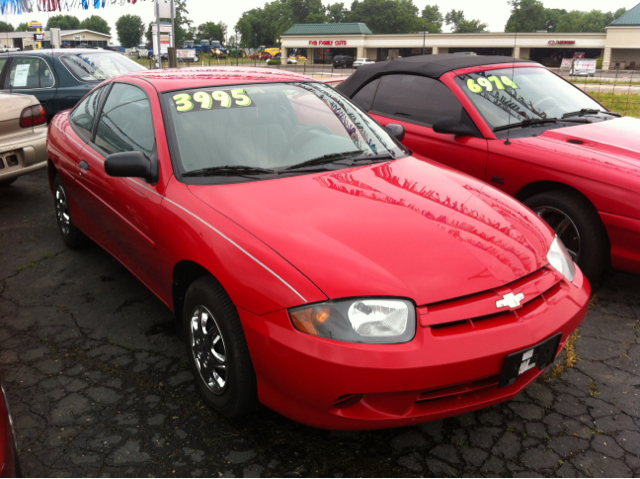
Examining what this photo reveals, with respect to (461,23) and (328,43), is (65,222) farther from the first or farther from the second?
(461,23)

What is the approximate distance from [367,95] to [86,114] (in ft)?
8.44

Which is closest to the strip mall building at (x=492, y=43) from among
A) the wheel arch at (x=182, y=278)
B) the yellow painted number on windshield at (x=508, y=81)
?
the yellow painted number on windshield at (x=508, y=81)

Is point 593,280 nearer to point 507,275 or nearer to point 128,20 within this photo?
point 507,275

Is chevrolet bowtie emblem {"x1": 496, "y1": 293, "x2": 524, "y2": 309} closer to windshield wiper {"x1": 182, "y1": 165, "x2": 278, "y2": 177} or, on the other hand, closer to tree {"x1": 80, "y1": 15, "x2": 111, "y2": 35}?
windshield wiper {"x1": 182, "y1": 165, "x2": 278, "y2": 177}

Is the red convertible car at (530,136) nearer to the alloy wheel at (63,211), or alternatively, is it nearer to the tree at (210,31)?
the alloy wheel at (63,211)

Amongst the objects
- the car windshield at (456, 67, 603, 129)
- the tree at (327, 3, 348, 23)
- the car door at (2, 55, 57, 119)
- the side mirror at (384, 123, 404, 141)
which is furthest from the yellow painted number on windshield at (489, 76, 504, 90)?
the tree at (327, 3, 348, 23)

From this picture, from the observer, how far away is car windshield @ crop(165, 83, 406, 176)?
2.99 m

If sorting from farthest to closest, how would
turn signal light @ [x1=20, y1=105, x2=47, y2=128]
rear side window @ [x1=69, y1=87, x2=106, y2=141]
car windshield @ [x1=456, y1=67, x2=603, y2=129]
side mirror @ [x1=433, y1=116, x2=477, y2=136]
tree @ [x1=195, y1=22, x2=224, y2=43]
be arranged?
1. tree @ [x1=195, y1=22, x2=224, y2=43]
2. turn signal light @ [x1=20, y1=105, x2=47, y2=128]
3. car windshield @ [x1=456, y1=67, x2=603, y2=129]
4. side mirror @ [x1=433, y1=116, x2=477, y2=136]
5. rear side window @ [x1=69, y1=87, x2=106, y2=141]

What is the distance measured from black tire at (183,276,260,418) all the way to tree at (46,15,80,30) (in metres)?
149

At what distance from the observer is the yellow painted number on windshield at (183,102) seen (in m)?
3.16

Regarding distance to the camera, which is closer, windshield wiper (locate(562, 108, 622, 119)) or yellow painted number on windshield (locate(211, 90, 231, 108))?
yellow painted number on windshield (locate(211, 90, 231, 108))

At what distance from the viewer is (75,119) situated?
4.53m

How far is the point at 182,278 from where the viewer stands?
2816 millimetres

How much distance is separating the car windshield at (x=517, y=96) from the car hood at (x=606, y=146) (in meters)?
0.33
